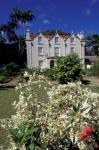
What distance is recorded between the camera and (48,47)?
65312 mm

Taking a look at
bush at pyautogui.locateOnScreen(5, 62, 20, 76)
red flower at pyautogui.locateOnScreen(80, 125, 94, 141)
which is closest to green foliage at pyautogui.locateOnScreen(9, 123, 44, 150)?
red flower at pyautogui.locateOnScreen(80, 125, 94, 141)

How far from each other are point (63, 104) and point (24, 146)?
113 cm

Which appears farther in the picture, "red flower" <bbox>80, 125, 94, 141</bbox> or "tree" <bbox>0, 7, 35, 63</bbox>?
"tree" <bbox>0, 7, 35, 63</bbox>

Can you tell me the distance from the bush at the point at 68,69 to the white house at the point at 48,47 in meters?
23.1

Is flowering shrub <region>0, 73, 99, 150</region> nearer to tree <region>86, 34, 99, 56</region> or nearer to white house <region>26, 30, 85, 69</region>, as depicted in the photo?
white house <region>26, 30, 85, 69</region>

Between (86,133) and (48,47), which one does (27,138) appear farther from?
(48,47)

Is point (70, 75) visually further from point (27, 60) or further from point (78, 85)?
point (78, 85)

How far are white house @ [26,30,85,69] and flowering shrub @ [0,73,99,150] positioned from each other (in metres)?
56.4

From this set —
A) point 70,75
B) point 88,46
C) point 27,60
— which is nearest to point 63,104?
point 70,75

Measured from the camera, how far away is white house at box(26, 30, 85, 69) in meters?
63.7

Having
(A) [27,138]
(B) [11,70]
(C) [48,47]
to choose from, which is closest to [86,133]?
(A) [27,138]

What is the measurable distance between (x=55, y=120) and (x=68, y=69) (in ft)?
109

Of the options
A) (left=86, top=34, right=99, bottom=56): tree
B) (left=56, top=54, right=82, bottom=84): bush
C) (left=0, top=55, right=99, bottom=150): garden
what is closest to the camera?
(left=0, top=55, right=99, bottom=150): garden

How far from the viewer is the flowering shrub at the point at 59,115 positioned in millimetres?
4949
